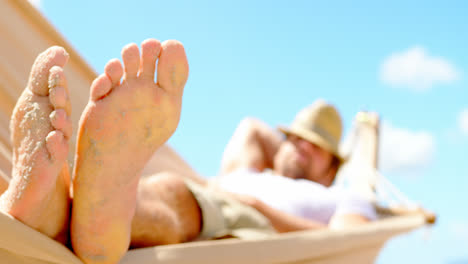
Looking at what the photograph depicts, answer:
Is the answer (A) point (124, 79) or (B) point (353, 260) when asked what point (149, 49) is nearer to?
(A) point (124, 79)

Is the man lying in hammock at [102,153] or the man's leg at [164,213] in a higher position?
the man lying in hammock at [102,153]

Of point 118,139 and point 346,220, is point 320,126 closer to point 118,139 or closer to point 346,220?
point 346,220

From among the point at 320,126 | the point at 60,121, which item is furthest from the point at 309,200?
the point at 60,121

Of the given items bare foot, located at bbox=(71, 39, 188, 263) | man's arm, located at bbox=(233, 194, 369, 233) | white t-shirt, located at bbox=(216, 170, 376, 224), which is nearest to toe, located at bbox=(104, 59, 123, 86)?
bare foot, located at bbox=(71, 39, 188, 263)

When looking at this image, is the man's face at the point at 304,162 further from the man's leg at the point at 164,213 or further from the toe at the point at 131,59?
the toe at the point at 131,59

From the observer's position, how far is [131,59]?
685 millimetres

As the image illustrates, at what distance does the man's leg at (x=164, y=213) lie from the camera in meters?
0.84

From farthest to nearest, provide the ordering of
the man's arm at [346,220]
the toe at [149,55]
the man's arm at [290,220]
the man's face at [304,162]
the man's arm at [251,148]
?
the man's arm at [251,148]
the man's face at [304,162]
the man's arm at [346,220]
the man's arm at [290,220]
the toe at [149,55]

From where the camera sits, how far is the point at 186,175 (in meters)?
1.60

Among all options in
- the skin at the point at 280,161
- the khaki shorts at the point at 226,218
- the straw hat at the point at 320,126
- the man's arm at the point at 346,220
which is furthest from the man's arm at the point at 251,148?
the khaki shorts at the point at 226,218

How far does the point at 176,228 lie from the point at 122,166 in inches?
10.8

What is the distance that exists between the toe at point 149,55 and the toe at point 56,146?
6.4 inches

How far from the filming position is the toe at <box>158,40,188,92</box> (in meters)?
0.70

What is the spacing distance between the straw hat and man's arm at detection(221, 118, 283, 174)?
0.19 m
